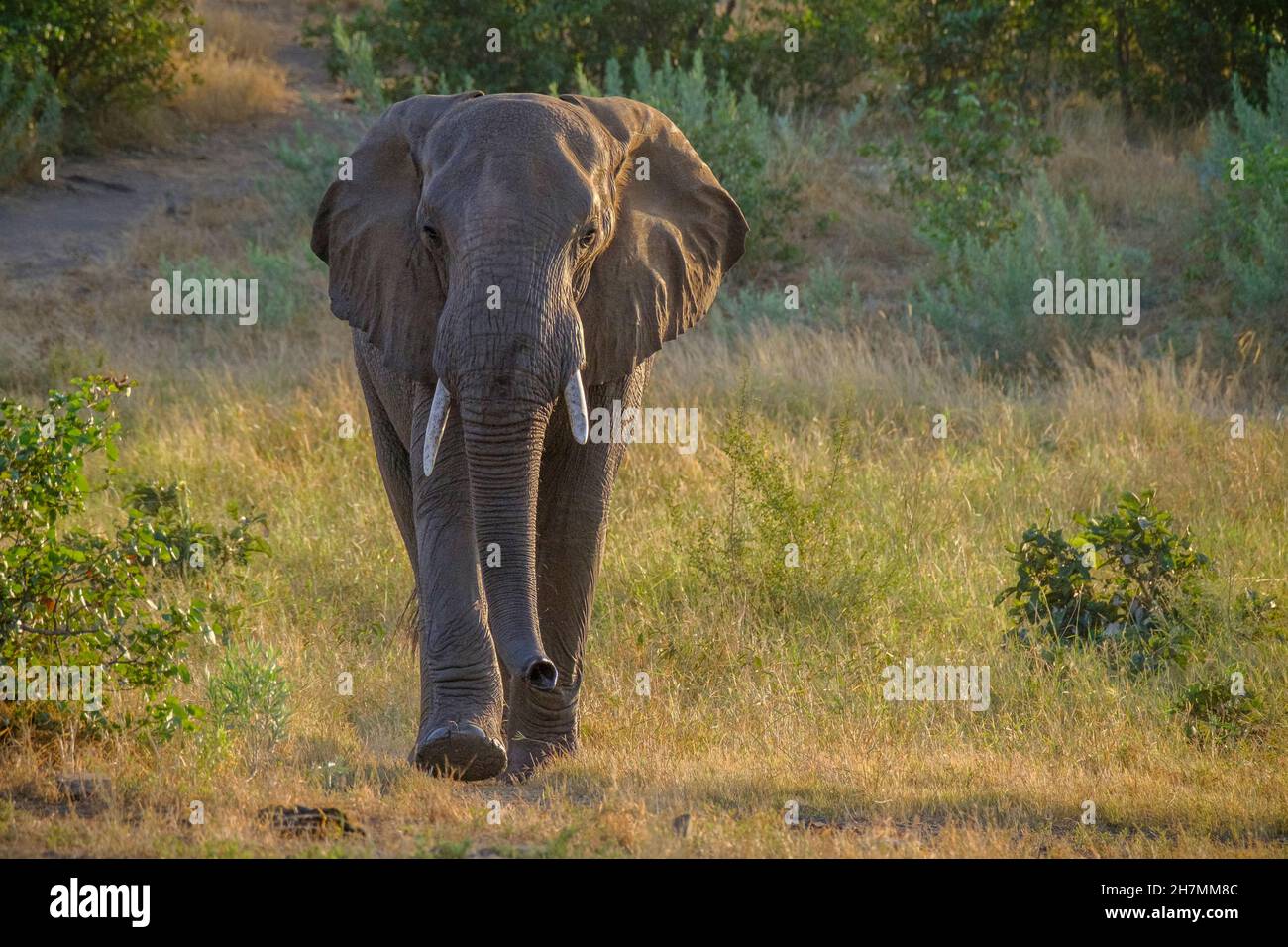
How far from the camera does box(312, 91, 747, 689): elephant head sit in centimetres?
520

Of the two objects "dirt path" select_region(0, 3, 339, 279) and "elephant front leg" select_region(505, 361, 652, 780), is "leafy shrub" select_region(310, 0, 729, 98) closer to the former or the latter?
"dirt path" select_region(0, 3, 339, 279)

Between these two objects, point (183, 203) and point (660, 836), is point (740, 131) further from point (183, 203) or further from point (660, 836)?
point (660, 836)

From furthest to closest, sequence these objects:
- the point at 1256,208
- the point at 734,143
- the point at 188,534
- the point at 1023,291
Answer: the point at 734,143 → the point at 1256,208 → the point at 1023,291 → the point at 188,534

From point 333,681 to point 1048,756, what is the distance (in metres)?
3.10

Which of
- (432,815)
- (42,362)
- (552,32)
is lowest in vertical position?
(42,362)

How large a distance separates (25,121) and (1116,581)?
12.5m

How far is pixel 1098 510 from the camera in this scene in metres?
9.53

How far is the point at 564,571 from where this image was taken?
20.7ft

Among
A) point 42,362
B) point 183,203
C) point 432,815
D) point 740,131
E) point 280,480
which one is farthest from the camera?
point 183,203

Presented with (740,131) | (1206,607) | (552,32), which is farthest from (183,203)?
(1206,607)

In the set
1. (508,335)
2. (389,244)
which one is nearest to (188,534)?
(389,244)

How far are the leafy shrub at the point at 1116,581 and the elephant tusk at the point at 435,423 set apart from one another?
11.1ft

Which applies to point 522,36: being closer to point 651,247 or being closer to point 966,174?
point 966,174

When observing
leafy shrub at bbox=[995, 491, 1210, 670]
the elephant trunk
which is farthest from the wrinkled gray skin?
leafy shrub at bbox=[995, 491, 1210, 670]
